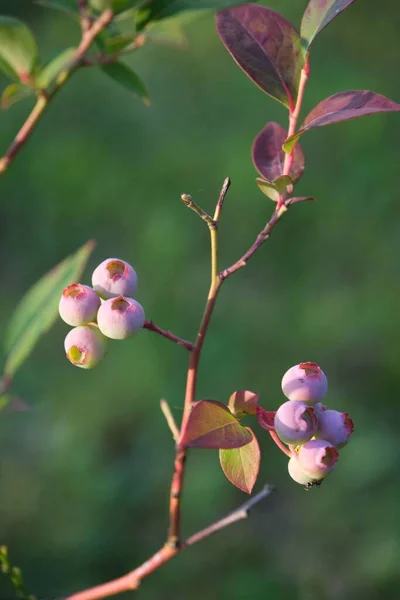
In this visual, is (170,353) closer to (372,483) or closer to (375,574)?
(372,483)

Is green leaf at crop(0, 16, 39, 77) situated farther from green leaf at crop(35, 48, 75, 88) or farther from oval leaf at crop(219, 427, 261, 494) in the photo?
oval leaf at crop(219, 427, 261, 494)

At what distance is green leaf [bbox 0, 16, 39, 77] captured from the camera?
74cm

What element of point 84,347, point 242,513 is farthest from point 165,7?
point 242,513

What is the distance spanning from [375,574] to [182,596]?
40cm

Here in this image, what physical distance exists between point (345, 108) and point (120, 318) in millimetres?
197

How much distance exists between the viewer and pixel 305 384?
1.52 feet

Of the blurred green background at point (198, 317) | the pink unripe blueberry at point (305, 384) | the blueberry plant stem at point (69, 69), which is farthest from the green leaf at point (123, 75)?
the blurred green background at point (198, 317)

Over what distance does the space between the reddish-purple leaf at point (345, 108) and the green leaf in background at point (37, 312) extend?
327 mm

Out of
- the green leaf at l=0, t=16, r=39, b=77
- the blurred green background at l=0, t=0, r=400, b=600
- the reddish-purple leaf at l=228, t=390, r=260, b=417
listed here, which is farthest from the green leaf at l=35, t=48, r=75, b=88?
the blurred green background at l=0, t=0, r=400, b=600

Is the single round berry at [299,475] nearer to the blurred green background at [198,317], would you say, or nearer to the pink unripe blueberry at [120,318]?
the pink unripe blueberry at [120,318]

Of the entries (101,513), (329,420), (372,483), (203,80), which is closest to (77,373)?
(101,513)

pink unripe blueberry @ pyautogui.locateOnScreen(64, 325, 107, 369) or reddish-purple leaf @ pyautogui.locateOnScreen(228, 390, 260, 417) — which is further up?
pink unripe blueberry @ pyautogui.locateOnScreen(64, 325, 107, 369)

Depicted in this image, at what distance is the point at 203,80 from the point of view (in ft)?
9.53

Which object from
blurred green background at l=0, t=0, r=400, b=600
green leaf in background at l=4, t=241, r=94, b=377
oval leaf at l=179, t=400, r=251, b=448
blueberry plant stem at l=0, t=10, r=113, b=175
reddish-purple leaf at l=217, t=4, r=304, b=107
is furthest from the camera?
blurred green background at l=0, t=0, r=400, b=600
